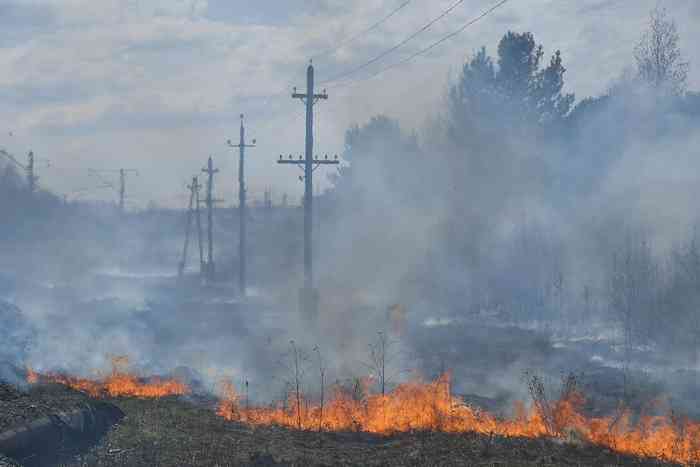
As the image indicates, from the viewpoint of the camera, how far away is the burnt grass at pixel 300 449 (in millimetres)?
12492

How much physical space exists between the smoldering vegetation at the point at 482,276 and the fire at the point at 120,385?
99 centimetres

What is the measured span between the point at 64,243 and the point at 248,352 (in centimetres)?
5511

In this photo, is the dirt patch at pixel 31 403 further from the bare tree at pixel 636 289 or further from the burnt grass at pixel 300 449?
the bare tree at pixel 636 289

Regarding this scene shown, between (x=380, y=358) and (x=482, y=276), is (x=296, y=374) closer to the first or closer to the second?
(x=380, y=358)

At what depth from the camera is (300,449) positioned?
13766 mm

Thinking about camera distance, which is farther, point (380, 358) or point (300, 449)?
point (380, 358)

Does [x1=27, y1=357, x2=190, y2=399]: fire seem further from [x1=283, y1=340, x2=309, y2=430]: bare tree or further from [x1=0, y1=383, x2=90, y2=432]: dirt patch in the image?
[x1=283, y1=340, x2=309, y2=430]: bare tree

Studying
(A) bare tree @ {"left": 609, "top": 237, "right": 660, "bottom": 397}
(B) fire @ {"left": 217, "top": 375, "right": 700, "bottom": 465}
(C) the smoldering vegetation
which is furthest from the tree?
(B) fire @ {"left": 217, "top": 375, "right": 700, "bottom": 465}

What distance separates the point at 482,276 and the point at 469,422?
25320mm

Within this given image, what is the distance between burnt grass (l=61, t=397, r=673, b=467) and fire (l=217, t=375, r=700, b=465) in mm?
560

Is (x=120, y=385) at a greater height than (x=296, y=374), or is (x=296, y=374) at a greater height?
(x=296, y=374)

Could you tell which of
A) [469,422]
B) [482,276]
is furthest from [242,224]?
[469,422]

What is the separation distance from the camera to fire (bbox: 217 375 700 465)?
1430cm

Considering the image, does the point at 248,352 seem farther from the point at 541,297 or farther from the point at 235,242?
the point at 235,242
